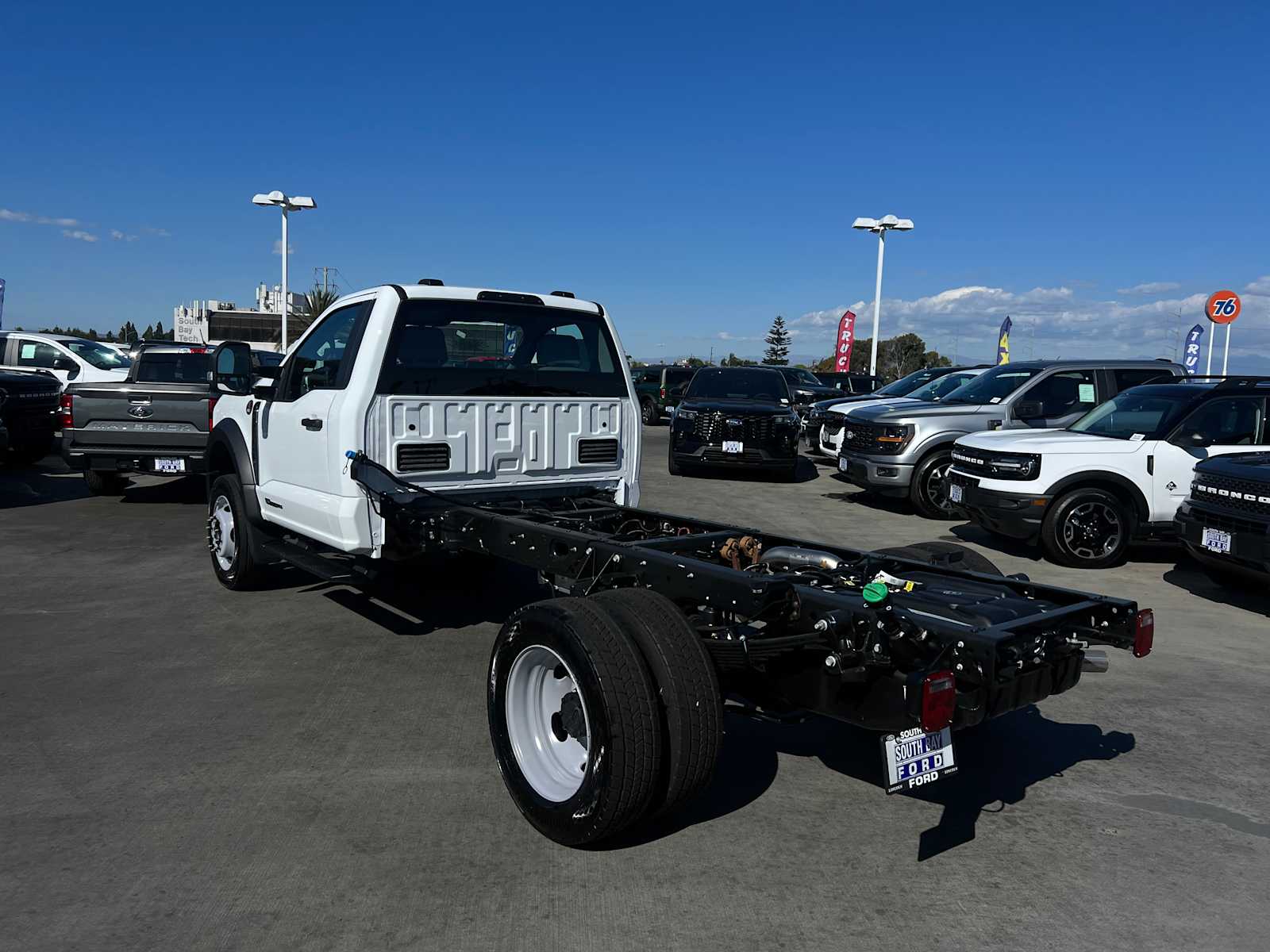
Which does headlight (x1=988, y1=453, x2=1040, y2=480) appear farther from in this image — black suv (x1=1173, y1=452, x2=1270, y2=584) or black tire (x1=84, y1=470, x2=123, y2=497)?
black tire (x1=84, y1=470, x2=123, y2=497)

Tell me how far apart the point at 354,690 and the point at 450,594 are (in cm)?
220

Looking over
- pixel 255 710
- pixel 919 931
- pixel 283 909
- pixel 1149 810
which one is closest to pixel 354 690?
pixel 255 710

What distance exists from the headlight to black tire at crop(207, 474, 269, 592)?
6572 millimetres

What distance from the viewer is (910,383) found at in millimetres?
17938

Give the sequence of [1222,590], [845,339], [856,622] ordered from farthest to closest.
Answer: [845,339] < [1222,590] < [856,622]

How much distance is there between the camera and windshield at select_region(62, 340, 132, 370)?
15.6 meters

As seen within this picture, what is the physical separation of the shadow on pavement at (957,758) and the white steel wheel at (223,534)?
4.30 metres

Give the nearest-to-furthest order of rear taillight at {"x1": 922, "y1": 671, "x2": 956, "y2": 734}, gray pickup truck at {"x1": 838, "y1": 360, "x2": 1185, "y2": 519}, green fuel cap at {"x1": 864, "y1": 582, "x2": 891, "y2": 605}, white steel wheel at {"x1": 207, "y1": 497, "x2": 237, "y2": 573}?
rear taillight at {"x1": 922, "y1": 671, "x2": 956, "y2": 734}, green fuel cap at {"x1": 864, "y1": 582, "x2": 891, "y2": 605}, white steel wheel at {"x1": 207, "y1": 497, "x2": 237, "y2": 573}, gray pickup truck at {"x1": 838, "y1": 360, "x2": 1185, "y2": 519}

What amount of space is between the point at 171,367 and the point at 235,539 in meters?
5.67

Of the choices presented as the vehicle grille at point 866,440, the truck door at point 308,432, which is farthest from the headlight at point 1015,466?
the truck door at point 308,432

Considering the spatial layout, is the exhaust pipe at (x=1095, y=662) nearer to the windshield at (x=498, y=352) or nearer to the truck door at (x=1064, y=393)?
the windshield at (x=498, y=352)

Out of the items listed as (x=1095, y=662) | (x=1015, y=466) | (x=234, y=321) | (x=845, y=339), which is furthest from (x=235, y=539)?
(x=234, y=321)

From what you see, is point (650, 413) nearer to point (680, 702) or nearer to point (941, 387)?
point (941, 387)

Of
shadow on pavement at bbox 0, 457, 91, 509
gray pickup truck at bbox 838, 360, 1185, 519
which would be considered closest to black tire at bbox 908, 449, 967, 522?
gray pickup truck at bbox 838, 360, 1185, 519
